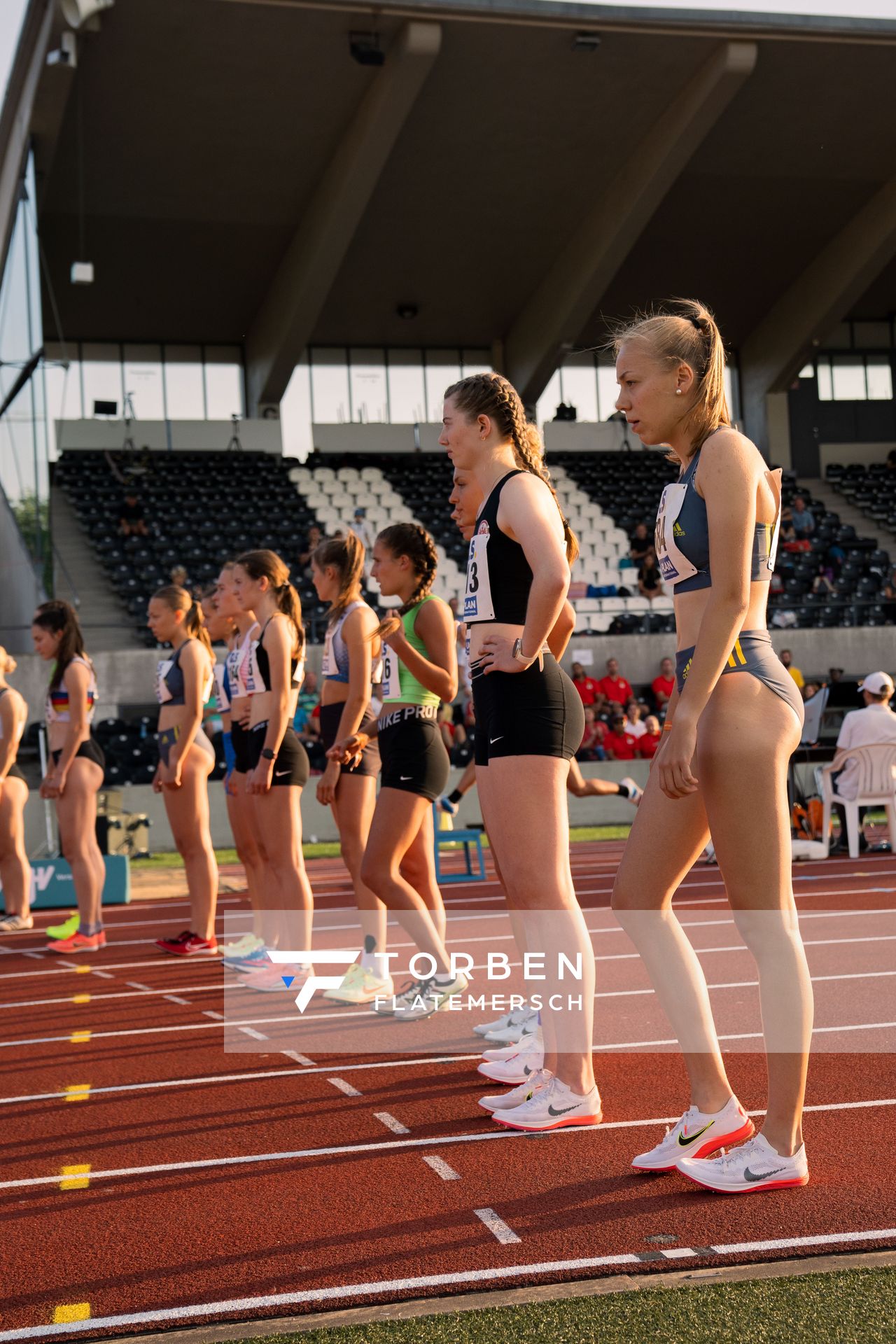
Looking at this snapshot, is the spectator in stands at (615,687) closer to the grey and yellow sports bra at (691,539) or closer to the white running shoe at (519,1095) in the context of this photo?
the white running shoe at (519,1095)

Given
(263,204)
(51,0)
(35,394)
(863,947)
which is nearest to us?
(863,947)

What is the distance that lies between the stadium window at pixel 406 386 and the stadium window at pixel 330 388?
1.10 m

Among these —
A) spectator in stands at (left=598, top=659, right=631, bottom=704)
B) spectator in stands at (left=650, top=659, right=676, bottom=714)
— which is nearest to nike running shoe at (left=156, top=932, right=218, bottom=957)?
spectator in stands at (left=598, top=659, right=631, bottom=704)

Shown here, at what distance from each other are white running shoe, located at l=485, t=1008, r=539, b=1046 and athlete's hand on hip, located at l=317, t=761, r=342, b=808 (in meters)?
1.31

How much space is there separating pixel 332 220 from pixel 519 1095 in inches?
874

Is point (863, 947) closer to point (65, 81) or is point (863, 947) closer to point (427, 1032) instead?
point (427, 1032)

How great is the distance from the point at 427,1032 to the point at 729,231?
2598 centimetres

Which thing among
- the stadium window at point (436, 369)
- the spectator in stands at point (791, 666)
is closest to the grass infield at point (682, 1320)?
the spectator in stands at point (791, 666)

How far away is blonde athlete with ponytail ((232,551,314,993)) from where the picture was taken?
5.90 meters

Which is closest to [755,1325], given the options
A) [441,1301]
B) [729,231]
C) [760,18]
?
[441,1301]

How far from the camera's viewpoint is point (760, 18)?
21266 millimetres

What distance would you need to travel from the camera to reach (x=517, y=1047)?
4.02 m

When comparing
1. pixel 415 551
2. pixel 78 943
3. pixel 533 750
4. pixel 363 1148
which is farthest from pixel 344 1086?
pixel 78 943

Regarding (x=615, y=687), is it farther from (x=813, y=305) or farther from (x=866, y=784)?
(x=813, y=305)
